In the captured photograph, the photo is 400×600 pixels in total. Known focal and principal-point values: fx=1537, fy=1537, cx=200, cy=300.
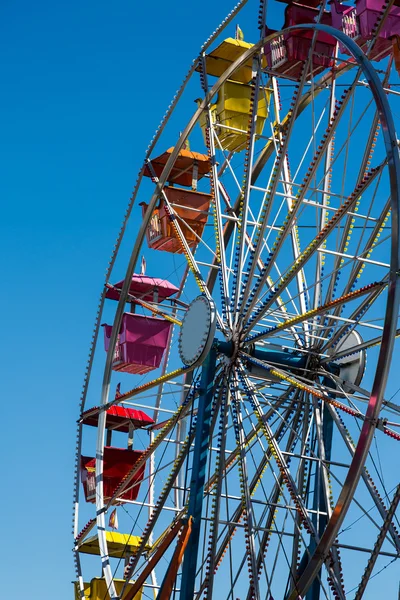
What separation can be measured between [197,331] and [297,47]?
4234 millimetres

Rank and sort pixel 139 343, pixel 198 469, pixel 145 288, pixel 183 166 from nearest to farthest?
pixel 198 469 < pixel 183 166 < pixel 139 343 < pixel 145 288

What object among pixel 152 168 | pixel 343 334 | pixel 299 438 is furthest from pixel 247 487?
pixel 152 168

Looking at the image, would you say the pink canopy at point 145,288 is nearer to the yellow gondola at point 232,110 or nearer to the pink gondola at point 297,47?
the yellow gondola at point 232,110

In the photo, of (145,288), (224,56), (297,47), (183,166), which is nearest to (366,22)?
(297,47)

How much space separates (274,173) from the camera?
20859 millimetres

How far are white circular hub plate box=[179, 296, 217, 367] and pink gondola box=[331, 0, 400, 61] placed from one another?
4.00 meters

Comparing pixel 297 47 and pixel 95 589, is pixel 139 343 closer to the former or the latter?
pixel 95 589

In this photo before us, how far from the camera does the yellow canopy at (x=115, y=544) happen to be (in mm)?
24391

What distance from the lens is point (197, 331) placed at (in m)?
20.9

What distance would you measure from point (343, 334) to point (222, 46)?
5256 mm

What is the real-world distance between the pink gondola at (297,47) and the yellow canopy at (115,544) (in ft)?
25.6

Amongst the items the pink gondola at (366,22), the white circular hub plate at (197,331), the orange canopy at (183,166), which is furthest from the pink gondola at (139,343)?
the pink gondola at (366,22)

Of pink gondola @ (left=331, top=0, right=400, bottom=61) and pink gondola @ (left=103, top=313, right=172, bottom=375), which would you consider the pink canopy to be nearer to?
pink gondola @ (left=103, top=313, right=172, bottom=375)

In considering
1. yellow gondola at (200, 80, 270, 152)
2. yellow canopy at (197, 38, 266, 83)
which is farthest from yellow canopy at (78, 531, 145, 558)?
yellow canopy at (197, 38, 266, 83)
